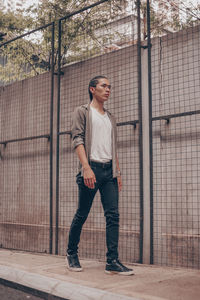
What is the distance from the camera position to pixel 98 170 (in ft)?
13.4

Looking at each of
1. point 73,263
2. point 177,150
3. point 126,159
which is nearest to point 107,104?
point 126,159

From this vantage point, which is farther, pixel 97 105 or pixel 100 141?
pixel 97 105

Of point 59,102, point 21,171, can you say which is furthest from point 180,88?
point 21,171

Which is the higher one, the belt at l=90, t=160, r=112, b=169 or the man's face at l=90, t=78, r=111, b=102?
the man's face at l=90, t=78, r=111, b=102

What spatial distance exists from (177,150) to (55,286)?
223cm

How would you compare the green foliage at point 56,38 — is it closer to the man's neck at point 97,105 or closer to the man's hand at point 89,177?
the man's neck at point 97,105

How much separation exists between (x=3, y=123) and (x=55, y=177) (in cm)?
184

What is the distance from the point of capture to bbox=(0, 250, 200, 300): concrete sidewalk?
3.13 metres

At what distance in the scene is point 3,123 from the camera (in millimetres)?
7219

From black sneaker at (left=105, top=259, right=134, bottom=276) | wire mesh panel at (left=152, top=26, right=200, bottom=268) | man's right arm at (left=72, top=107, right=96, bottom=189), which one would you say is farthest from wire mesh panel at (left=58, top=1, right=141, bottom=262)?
man's right arm at (left=72, top=107, right=96, bottom=189)

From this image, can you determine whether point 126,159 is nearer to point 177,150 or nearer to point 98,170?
point 177,150

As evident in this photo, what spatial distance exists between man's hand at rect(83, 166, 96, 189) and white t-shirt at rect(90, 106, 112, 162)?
0.75 feet

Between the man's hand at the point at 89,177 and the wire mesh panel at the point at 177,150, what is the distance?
1248mm

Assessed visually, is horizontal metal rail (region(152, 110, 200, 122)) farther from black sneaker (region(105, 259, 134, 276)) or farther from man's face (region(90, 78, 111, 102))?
black sneaker (region(105, 259, 134, 276))
